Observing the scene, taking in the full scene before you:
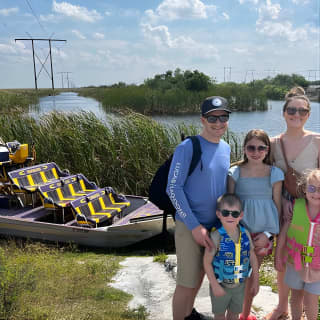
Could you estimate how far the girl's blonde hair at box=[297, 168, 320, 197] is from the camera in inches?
105

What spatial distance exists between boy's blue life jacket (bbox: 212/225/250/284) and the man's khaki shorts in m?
0.14

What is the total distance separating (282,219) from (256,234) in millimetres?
311

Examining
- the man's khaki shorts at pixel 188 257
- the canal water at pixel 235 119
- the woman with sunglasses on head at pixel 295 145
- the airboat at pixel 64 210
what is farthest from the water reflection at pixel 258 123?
the man's khaki shorts at pixel 188 257

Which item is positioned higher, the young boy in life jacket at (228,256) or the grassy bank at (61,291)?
the young boy in life jacket at (228,256)

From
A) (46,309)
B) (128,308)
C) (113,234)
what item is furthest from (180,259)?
(113,234)

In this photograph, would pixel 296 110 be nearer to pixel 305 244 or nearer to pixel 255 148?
pixel 255 148

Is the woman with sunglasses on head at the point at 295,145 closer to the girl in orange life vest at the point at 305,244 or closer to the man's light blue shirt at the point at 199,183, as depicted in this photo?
the girl in orange life vest at the point at 305,244

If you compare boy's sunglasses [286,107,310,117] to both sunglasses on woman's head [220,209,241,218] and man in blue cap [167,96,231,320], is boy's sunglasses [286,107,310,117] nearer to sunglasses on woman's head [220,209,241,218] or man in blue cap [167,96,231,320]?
man in blue cap [167,96,231,320]

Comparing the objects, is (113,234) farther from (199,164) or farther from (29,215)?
(199,164)

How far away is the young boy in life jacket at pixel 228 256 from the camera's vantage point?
2596mm

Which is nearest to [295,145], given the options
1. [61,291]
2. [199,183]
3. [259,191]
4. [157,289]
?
[259,191]

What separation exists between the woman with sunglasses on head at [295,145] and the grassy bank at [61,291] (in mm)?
1894

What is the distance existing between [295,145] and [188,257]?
1271mm

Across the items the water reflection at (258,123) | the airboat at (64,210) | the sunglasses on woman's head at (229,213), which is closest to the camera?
the sunglasses on woman's head at (229,213)
